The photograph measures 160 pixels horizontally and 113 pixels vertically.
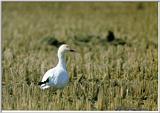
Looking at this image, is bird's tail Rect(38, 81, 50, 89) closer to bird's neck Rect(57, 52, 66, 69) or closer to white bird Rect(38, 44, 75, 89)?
white bird Rect(38, 44, 75, 89)

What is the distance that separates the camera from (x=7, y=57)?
1113cm

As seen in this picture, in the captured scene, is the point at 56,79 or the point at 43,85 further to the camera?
the point at 43,85

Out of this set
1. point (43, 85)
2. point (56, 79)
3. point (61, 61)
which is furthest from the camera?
point (61, 61)

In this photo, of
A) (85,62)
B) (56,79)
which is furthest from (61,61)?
(85,62)

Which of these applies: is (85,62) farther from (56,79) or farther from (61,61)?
(56,79)

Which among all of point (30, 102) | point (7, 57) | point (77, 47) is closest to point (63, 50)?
point (30, 102)

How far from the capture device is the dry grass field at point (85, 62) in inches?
321

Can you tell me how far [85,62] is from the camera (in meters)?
11.1

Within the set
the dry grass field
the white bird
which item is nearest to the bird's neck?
the white bird

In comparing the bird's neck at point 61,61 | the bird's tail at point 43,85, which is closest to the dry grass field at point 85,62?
the bird's tail at point 43,85

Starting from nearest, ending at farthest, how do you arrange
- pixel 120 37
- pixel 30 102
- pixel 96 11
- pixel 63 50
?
pixel 30 102 → pixel 63 50 → pixel 120 37 → pixel 96 11

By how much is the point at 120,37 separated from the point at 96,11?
8.99m

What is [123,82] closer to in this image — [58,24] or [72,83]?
[72,83]

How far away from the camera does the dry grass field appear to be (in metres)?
8.15
